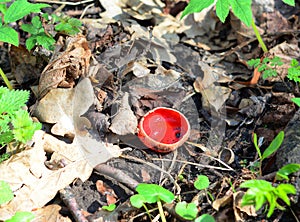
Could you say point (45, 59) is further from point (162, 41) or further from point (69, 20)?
point (162, 41)

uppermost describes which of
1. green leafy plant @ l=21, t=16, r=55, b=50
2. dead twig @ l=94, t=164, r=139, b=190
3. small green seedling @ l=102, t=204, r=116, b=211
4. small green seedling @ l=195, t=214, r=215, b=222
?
green leafy plant @ l=21, t=16, r=55, b=50

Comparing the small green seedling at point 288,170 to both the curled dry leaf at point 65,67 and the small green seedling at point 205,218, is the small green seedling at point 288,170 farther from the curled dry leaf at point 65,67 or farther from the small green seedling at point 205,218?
the curled dry leaf at point 65,67

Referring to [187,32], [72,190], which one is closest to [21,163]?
[72,190]

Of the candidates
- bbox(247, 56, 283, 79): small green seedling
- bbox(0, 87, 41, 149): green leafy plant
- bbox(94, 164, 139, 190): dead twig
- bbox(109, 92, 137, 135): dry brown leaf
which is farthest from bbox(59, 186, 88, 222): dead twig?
bbox(247, 56, 283, 79): small green seedling

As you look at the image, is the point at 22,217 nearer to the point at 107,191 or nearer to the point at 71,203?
the point at 71,203

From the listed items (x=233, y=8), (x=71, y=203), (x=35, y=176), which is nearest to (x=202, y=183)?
(x=71, y=203)

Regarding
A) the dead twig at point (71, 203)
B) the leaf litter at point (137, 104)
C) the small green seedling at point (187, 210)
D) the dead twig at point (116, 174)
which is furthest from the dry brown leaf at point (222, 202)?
the dead twig at point (71, 203)

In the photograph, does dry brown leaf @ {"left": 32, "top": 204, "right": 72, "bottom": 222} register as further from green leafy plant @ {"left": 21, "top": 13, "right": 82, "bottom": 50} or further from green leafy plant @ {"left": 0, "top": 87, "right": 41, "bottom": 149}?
green leafy plant @ {"left": 21, "top": 13, "right": 82, "bottom": 50}
